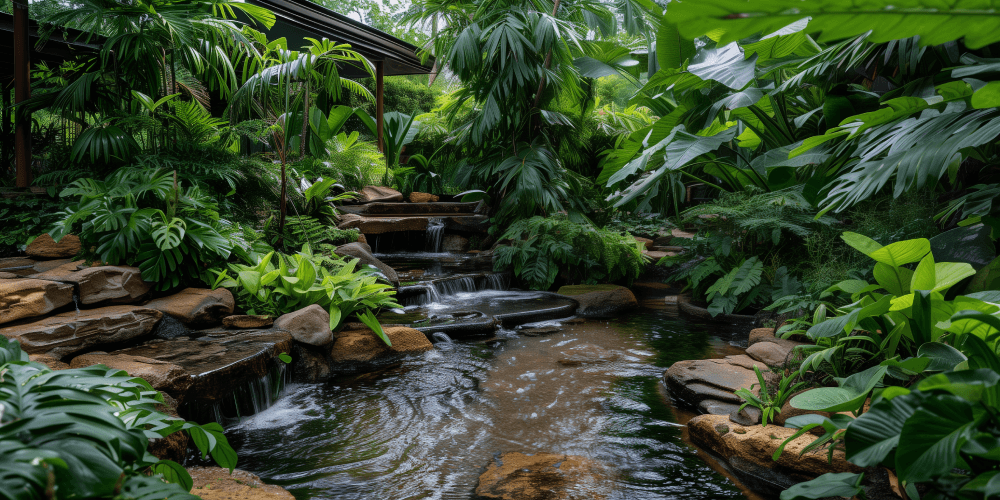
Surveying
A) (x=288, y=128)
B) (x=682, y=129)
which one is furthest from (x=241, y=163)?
(x=682, y=129)

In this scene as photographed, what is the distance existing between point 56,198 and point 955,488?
6871 millimetres

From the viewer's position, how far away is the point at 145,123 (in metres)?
4.96

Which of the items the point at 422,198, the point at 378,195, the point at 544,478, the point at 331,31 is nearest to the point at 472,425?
the point at 544,478

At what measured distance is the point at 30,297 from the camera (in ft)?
11.5

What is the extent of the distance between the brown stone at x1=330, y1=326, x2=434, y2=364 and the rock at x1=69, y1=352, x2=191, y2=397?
133 centimetres

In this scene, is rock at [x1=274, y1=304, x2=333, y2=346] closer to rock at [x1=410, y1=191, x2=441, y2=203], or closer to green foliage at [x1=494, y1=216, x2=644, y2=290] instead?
green foliage at [x1=494, y1=216, x2=644, y2=290]

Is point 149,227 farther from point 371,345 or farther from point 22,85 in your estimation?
point 22,85

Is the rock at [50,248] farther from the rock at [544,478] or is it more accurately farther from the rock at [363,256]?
the rock at [544,478]

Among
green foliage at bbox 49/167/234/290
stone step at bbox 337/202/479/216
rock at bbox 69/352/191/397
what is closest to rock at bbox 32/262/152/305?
green foliage at bbox 49/167/234/290

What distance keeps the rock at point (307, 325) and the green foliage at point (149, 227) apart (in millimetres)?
863

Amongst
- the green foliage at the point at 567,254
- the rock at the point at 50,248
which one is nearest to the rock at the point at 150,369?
the rock at the point at 50,248

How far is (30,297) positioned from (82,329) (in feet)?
1.62

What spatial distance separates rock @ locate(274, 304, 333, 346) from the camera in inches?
160

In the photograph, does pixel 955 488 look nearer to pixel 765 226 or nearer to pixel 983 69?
pixel 983 69
